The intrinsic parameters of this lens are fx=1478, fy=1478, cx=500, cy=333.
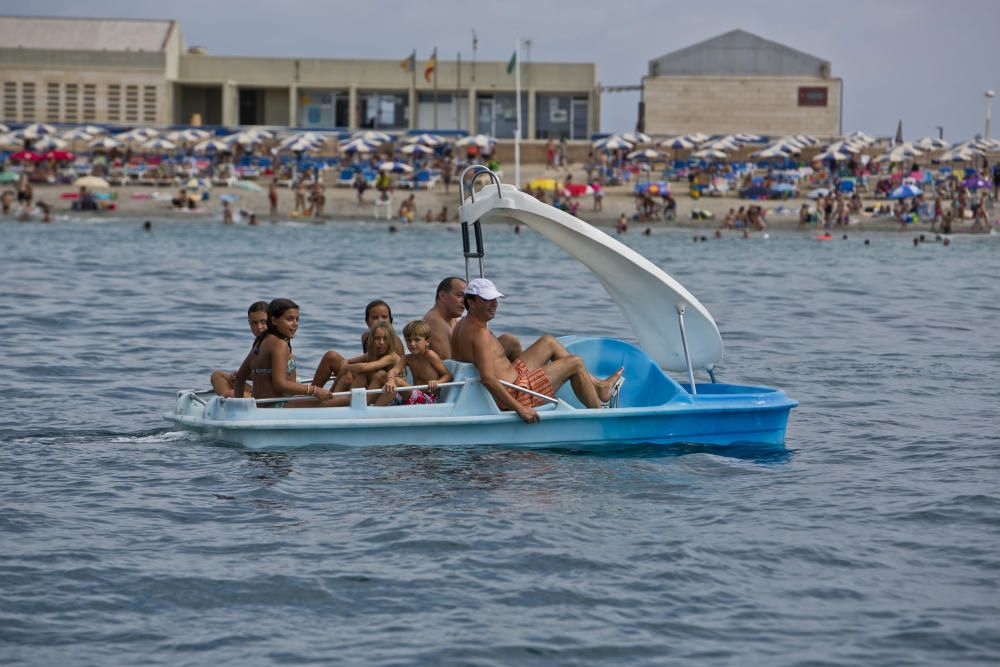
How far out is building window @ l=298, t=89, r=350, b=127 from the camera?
75.1 meters

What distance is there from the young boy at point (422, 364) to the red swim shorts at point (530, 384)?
54 cm

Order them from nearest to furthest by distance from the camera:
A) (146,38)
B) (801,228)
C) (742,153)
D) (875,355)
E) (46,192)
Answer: (875,355), (801,228), (46,192), (742,153), (146,38)

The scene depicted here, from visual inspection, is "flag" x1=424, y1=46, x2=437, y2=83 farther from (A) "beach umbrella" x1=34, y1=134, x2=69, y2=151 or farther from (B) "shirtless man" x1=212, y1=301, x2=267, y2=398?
(B) "shirtless man" x1=212, y1=301, x2=267, y2=398

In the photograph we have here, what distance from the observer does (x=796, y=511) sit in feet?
34.0

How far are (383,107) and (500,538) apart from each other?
67.4 meters

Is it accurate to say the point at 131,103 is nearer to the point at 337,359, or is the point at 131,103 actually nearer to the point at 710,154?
the point at 710,154

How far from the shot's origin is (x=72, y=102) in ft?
235

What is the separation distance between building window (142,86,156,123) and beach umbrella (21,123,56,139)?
30.9 ft

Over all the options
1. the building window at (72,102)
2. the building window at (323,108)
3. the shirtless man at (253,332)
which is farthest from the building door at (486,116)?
the shirtless man at (253,332)

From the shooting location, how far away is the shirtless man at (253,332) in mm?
11828

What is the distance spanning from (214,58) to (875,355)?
58994 mm

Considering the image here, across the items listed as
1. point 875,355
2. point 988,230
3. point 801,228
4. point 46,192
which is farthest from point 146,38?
point 875,355

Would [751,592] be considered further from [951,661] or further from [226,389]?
[226,389]

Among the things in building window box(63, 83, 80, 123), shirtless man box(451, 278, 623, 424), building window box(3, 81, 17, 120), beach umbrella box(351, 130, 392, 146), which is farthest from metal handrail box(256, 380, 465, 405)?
building window box(3, 81, 17, 120)
